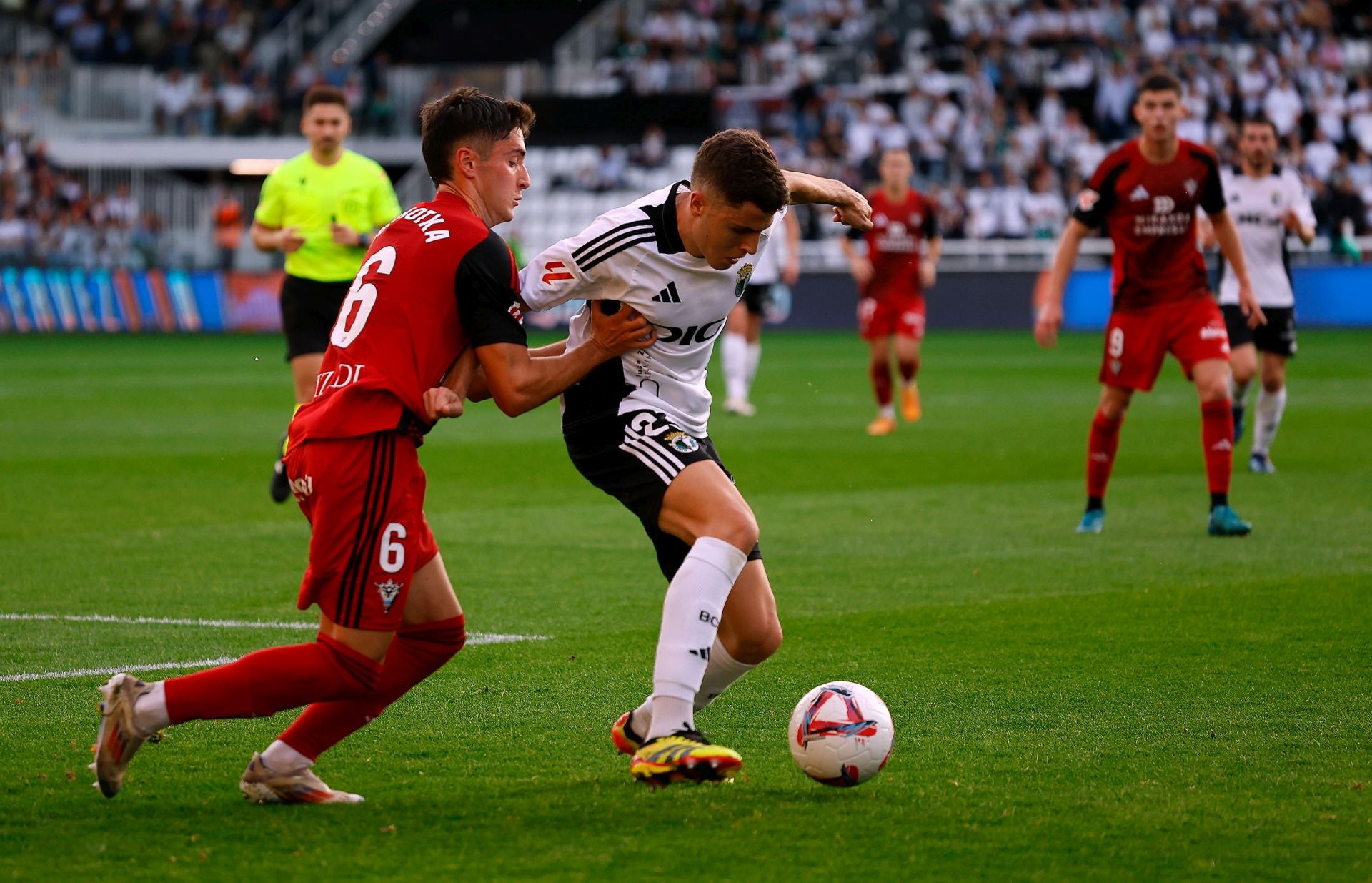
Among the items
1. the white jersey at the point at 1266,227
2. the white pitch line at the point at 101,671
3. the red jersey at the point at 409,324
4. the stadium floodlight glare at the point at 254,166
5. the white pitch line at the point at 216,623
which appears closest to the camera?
the red jersey at the point at 409,324

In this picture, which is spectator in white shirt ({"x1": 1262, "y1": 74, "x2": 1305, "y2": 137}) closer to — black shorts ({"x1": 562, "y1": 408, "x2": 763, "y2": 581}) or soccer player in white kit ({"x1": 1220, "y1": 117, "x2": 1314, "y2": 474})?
soccer player in white kit ({"x1": 1220, "y1": 117, "x2": 1314, "y2": 474})

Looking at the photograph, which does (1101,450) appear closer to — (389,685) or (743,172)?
(743,172)

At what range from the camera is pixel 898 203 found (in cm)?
1688

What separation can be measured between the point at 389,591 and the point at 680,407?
108 cm

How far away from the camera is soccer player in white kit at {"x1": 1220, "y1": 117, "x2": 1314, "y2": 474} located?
12.5 metres

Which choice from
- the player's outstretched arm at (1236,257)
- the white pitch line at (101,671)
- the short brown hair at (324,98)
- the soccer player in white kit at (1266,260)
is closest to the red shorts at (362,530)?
the white pitch line at (101,671)

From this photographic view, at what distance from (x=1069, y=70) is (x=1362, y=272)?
7733mm

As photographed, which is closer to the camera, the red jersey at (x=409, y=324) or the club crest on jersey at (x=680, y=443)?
the red jersey at (x=409, y=324)

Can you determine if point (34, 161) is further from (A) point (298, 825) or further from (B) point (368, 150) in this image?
(A) point (298, 825)

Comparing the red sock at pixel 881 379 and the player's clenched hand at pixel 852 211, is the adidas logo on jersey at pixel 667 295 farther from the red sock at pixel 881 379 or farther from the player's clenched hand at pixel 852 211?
the red sock at pixel 881 379

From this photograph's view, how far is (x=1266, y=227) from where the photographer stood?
509 inches

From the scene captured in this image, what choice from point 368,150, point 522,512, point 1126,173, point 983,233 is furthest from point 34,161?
point 1126,173

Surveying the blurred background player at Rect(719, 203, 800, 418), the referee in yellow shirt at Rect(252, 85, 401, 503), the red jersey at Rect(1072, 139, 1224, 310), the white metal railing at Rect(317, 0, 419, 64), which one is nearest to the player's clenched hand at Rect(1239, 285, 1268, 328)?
the red jersey at Rect(1072, 139, 1224, 310)

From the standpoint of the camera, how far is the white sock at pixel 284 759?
445cm
